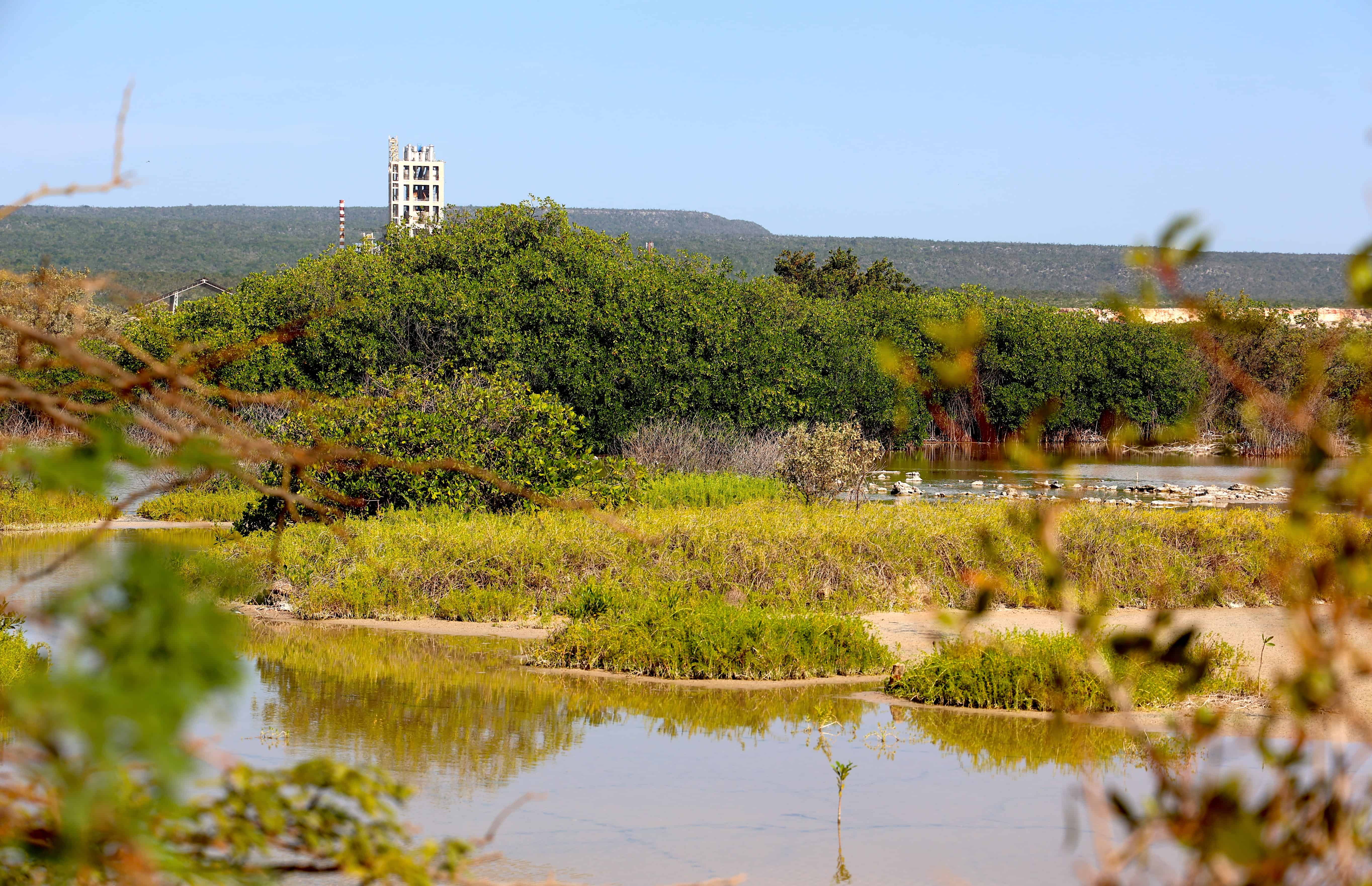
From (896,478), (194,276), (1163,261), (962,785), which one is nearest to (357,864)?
(1163,261)

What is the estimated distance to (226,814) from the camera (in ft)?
7.43

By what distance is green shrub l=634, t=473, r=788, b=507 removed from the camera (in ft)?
59.3

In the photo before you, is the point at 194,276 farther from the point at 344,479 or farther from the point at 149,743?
the point at 149,743

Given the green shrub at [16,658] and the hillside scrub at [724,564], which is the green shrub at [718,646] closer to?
the hillside scrub at [724,564]

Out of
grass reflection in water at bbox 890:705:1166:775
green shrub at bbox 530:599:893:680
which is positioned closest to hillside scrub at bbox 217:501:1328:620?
green shrub at bbox 530:599:893:680

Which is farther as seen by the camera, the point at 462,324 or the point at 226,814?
the point at 462,324

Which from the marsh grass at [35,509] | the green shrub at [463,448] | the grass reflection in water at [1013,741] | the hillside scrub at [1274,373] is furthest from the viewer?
the hillside scrub at [1274,373]

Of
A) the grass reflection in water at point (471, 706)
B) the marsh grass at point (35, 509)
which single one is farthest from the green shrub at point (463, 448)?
the marsh grass at point (35, 509)

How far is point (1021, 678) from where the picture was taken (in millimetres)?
9953

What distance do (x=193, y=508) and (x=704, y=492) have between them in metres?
10.2

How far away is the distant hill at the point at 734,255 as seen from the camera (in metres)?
118

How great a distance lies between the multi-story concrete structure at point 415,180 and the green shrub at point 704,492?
95540mm

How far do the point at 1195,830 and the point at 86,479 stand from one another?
5.48 feet

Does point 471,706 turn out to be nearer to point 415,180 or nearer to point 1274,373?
point 1274,373
